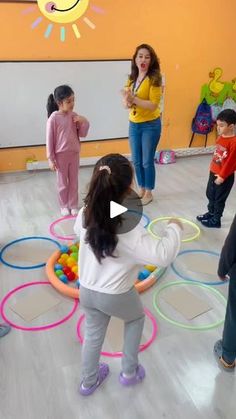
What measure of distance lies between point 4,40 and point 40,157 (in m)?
1.51

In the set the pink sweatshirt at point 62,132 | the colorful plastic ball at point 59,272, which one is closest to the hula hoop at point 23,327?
the colorful plastic ball at point 59,272

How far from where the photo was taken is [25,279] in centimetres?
265

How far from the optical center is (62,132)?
11.0 feet

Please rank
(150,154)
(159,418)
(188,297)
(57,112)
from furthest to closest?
1. (150,154)
2. (57,112)
3. (188,297)
4. (159,418)

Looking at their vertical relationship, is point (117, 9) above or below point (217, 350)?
above

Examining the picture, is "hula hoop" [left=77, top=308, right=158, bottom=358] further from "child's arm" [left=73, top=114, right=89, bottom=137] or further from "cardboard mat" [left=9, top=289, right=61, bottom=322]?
"child's arm" [left=73, top=114, right=89, bottom=137]

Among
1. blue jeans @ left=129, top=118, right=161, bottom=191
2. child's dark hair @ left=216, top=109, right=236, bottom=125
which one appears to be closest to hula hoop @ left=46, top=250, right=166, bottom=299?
child's dark hair @ left=216, top=109, right=236, bottom=125

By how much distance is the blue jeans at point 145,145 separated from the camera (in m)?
3.63

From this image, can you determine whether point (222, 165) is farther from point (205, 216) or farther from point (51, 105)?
point (51, 105)

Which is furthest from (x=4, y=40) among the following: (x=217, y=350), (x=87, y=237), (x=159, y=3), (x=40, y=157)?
(x=217, y=350)

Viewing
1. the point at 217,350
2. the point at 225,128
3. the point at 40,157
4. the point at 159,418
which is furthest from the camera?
the point at 40,157

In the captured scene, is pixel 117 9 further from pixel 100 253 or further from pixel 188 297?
pixel 100 253

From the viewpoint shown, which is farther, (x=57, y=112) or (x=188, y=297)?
(x=57, y=112)
